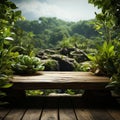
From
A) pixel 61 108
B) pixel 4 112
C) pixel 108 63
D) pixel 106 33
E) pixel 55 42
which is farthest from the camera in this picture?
pixel 55 42

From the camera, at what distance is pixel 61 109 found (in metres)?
2.95

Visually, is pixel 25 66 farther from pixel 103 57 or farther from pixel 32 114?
pixel 103 57

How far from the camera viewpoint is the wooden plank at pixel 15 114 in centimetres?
257

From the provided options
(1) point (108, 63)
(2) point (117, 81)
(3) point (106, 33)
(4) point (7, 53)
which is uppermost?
(3) point (106, 33)

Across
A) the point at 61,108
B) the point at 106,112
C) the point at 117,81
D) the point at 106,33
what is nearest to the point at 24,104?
the point at 61,108

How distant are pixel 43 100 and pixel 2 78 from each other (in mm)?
989

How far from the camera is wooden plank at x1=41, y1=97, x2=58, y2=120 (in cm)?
262

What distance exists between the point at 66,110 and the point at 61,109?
8 cm

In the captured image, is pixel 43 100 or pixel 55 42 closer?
pixel 43 100

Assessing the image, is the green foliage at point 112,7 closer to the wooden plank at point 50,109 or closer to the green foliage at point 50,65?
the wooden plank at point 50,109

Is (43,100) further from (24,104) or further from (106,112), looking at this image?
(106,112)

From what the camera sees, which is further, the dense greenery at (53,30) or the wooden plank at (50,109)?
the dense greenery at (53,30)

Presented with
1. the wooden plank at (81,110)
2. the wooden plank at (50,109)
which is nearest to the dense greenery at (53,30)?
the wooden plank at (50,109)

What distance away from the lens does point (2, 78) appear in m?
2.68
